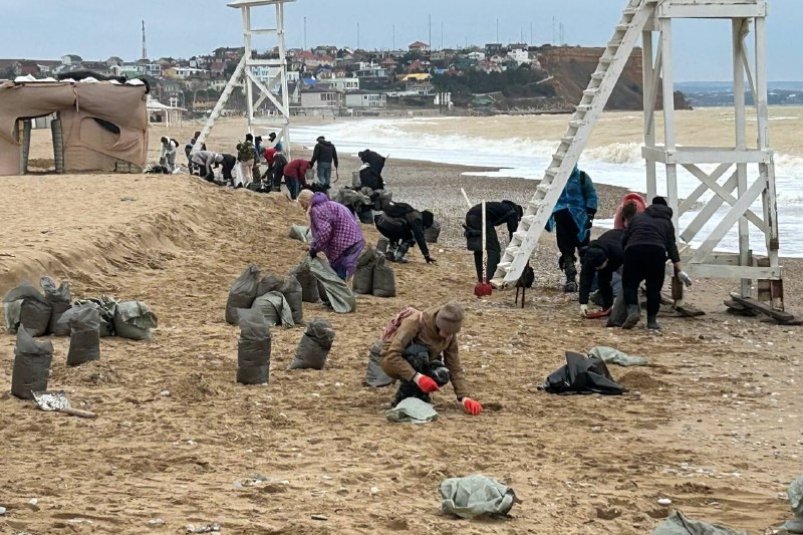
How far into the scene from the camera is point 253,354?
9.91m

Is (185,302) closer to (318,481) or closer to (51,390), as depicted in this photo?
(51,390)

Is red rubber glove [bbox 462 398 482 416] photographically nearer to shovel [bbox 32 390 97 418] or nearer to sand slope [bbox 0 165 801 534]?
sand slope [bbox 0 165 801 534]

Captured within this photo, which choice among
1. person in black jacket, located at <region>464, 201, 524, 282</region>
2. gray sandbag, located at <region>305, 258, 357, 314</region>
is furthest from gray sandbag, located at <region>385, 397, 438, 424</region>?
person in black jacket, located at <region>464, 201, 524, 282</region>

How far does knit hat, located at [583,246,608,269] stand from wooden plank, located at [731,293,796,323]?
5.26ft

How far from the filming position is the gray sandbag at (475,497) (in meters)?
6.75

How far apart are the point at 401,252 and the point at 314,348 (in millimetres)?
7597

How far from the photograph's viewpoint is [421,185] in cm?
3519

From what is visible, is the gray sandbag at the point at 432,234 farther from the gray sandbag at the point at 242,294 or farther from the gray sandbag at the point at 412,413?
the gray sandbag at the point at 412,413

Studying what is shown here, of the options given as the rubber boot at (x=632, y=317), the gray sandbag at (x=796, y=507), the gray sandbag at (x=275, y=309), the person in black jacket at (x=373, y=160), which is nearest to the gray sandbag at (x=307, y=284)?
the gray sandbag at (x=275, y=309)

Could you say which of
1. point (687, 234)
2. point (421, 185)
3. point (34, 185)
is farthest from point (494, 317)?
point (421, 185)

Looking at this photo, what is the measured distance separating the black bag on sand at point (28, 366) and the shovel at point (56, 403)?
3.1 inches

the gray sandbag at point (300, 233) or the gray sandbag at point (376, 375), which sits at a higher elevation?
the gray sandbag at point (300, 233)

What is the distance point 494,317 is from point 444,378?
478 cm

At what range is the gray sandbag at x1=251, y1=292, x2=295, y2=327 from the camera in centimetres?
1241
